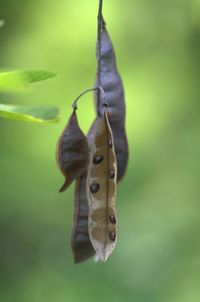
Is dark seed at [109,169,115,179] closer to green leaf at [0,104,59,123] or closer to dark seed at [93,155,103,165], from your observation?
dark seed at [93,155,103,165]

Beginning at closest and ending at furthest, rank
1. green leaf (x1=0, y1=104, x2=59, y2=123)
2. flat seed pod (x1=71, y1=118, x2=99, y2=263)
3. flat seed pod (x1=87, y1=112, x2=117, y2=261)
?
green leaf (x1=0, y1=104, x2=59, y2=123)
flat seed pod (x1=87, y1=112, x2=117, y2=261)
flat seed pod (x1=71, y1=118, x2=99, y2=263)

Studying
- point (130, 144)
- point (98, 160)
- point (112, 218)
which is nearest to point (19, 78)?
point (98, 160)

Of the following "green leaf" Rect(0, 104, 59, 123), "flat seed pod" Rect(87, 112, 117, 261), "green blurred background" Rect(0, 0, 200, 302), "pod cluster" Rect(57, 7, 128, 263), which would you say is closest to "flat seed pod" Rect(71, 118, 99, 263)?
"pod cluster" Rect(57, 7, 128, 263)

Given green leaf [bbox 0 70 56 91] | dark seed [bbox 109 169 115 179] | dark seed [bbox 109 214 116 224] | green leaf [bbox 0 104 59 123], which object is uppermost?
green leaf [bbox 0 70 56 91]

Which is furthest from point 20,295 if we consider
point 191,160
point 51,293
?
point 191,160

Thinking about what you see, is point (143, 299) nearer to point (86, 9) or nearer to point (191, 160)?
point (191, 160)

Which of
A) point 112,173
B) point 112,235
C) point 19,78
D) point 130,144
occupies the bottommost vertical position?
point 112,235

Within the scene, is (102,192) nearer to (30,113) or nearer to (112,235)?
(112,235)
